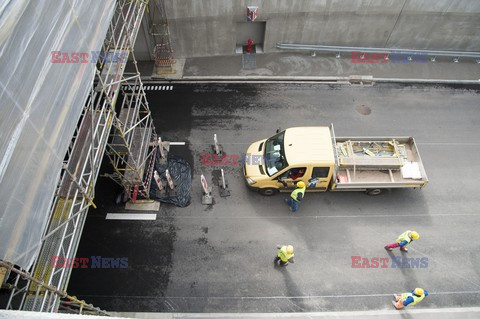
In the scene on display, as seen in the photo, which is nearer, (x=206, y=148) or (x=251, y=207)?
(x=251, y=207)

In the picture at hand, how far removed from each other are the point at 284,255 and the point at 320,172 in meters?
3.43

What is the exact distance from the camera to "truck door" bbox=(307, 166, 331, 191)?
13.0 m

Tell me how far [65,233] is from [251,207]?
6.92m

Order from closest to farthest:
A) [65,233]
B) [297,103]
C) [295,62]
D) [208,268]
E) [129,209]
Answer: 1. [65,233]
2. [208,268]
3. [129,209]
4. [297,103]
5. [295,62]

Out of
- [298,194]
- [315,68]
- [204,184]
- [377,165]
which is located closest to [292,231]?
[298,194]

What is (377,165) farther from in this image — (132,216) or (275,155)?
(132,216)

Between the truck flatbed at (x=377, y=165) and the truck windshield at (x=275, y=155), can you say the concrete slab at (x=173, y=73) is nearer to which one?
the truck windshield at (x=275, y=155)

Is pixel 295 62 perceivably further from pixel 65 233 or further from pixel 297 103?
pixel 65 233

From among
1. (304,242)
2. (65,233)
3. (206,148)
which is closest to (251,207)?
(304,242)

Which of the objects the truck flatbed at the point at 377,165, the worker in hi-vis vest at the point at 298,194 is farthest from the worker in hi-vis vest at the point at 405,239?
the worker in hi-vis vest at the point at 298,194

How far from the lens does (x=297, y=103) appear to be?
1700 centimetres

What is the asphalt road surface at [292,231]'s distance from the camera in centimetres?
1201

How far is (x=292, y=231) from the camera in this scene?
13.3m

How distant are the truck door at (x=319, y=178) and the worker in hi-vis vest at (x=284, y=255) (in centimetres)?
289
